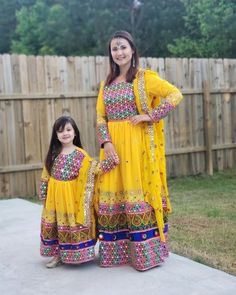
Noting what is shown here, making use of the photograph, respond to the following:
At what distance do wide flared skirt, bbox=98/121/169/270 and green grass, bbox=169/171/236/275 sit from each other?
0.62m

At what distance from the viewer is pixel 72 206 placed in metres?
3.72

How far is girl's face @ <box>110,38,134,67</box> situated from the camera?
3.69m

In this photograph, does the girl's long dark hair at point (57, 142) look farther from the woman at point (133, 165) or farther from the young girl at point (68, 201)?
the woman at point (133, 165)

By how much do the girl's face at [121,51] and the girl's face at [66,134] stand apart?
60 cm

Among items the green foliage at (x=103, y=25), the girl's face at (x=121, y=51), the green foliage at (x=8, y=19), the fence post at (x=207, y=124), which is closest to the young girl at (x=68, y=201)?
the girl's face at (x=121, y=51)

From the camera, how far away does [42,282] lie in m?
3.53

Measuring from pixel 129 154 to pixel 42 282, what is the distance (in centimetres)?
106

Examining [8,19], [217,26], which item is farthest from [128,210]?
[8,19]

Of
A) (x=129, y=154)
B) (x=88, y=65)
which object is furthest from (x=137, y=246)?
(x=88, y=65)

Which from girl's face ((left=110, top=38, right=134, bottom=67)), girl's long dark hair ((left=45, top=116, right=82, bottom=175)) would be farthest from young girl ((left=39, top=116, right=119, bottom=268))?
girl's face ((left=110, top=38, right=134, bottom=67))

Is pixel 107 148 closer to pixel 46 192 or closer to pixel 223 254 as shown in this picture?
pixel 46 192

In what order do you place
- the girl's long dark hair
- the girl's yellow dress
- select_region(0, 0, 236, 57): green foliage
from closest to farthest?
the girl's yellow dress → the girl's long dark hair → select_region(0, 0, 236, 57): green foliage

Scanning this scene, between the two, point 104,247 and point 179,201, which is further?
point 179,201

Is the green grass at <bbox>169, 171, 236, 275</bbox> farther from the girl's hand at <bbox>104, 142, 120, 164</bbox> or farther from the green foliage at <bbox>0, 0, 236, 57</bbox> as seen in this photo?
the green foliage at <bbox>0, 0, 236, 57</bbox>
